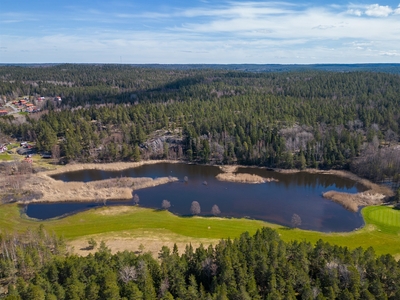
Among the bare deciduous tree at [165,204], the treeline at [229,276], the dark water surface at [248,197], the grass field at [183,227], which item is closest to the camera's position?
the treeline at [229,276]

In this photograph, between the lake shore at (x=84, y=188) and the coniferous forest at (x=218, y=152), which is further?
the lake shore at (x=84, y=188)

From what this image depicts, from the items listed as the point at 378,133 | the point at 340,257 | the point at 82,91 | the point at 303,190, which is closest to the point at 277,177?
the point at 303,190

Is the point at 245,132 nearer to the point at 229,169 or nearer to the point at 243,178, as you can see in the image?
the point at 229,169

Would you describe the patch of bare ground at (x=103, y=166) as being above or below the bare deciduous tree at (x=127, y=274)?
below

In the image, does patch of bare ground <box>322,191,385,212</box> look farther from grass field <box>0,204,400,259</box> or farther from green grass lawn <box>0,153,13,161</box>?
green grass lawn <box>0,153,13,161</box>

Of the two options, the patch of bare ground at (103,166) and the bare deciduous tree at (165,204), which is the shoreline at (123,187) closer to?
the patch of bare ground at (103,166)

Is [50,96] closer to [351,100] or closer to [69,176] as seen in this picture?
[69,176]

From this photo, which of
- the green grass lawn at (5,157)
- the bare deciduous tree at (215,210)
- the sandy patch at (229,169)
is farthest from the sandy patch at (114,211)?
the green grass lawn at (5,157)

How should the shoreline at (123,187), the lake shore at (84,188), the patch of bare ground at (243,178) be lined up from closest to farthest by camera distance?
the shoreline at (123,187)
the lake shore at (84,188)
the patch of bare ground at (243,178)
